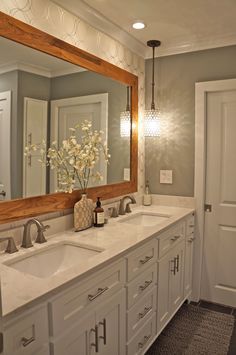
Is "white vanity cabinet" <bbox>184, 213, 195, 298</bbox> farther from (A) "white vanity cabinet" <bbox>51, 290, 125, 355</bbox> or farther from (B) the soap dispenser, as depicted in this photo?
(A) "white vanity cabinet" <bbox>51, 290, 125, 355</bbox>

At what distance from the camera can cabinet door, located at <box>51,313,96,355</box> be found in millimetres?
1326

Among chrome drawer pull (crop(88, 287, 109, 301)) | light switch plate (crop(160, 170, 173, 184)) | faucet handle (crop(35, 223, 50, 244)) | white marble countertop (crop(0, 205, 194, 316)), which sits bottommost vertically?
chrome drawer pull (crop(88, 287, 109, 301))

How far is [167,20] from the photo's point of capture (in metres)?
2.41

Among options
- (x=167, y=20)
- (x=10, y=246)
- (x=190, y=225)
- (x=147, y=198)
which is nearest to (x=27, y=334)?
(x=10, y=246)

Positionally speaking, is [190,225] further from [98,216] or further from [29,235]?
[29,235]

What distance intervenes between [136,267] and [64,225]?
1.92ft

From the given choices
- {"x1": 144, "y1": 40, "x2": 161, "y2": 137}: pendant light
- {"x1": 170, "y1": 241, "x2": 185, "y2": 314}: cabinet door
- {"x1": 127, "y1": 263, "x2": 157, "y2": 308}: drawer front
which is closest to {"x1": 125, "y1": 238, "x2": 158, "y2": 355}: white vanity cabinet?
{"x1": 127, "y1": 263, "x2": 157, "y2": 308}: drawer front

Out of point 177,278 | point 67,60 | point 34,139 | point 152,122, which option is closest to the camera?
point 34,139

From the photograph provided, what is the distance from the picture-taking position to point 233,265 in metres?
2.88

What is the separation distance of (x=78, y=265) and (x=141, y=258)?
0.59 m

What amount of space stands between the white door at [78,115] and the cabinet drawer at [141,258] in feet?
2.21

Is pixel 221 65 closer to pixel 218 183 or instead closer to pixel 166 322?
pixel 218 183

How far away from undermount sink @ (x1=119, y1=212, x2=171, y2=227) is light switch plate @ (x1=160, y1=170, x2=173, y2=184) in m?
0.45

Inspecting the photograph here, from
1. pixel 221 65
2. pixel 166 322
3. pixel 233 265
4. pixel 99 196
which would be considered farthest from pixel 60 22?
pixel 233 265
